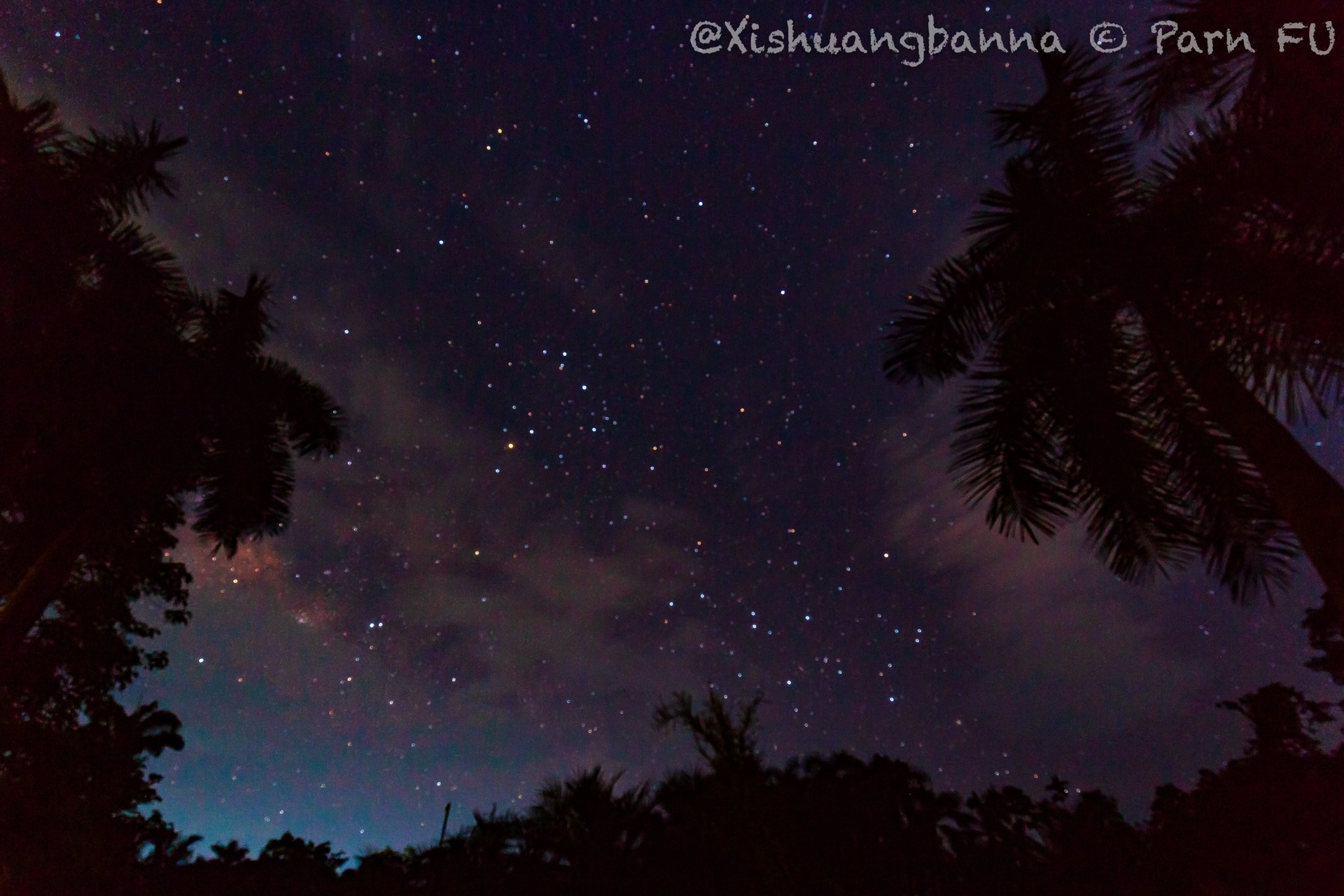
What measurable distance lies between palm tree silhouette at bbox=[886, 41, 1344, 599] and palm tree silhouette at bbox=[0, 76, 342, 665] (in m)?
10.9

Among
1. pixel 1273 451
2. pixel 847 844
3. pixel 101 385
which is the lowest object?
A: pixel 847 844

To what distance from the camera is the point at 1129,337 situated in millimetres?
6770

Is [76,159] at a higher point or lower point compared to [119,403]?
higher

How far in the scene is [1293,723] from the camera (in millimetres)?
8711

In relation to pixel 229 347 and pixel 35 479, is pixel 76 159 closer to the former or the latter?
pixel 229 347

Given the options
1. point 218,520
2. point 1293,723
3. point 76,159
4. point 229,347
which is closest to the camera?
point 1293,723

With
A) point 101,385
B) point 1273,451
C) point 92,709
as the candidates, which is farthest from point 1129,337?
point 92,709

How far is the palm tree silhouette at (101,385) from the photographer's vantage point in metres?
8.52

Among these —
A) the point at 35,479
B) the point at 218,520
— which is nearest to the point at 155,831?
the point at 218,520

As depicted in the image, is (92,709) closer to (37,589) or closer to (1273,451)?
(37,589)

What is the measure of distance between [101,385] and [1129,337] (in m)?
13.1

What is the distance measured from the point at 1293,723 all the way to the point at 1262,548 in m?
4.91

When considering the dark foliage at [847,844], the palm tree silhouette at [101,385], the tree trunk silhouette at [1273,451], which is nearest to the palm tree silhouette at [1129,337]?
the tree trunk silhouette at [1273,451]

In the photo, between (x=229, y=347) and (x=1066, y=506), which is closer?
(x=1066, y=506)
